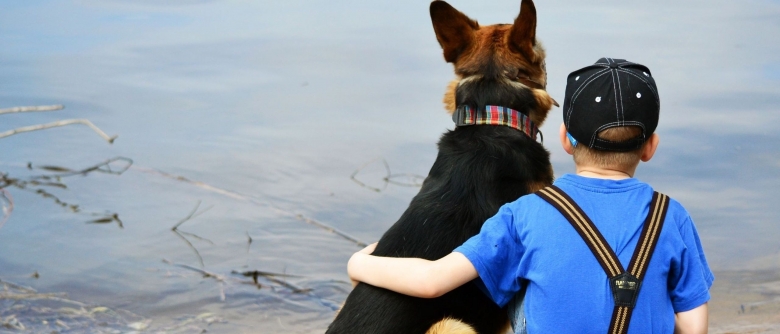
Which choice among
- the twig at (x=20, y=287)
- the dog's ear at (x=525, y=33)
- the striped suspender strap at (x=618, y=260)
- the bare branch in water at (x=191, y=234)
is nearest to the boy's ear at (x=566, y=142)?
the striped suspender strap at (x=618, y=260)

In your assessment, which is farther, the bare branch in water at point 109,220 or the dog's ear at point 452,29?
the bare branch in water at point 109,220

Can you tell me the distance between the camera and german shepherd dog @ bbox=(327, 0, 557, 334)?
2.80 meters

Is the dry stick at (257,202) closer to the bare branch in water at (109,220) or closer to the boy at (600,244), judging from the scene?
the bare branch in water at (109,220)

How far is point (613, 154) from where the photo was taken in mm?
2426

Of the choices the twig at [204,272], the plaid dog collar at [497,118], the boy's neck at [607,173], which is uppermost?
the boy's neck at [607,173]

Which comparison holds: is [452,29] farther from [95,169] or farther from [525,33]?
[95,169]

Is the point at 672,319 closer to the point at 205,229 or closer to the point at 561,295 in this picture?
the point at 561,295

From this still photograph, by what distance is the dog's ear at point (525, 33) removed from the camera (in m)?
3.43

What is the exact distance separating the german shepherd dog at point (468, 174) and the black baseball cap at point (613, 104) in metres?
0.69

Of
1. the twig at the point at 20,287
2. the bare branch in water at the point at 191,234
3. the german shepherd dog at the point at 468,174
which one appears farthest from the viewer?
the bare branch in water at the point at 191,234

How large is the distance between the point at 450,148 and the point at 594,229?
110 centimetres

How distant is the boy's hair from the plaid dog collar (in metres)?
0.95

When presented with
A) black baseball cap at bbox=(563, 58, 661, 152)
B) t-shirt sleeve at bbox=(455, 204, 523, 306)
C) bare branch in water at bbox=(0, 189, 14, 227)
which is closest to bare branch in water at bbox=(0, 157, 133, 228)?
bare branch in water at bbox=(0, 189, 14, 227)

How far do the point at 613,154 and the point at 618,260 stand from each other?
12.9 inches
